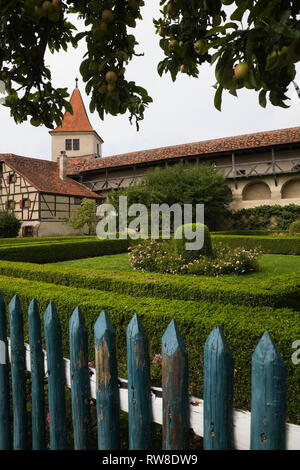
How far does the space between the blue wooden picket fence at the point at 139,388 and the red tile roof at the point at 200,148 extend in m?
24.7

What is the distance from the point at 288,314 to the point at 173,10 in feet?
7.94

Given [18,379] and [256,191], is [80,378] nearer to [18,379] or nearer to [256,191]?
[18,379]

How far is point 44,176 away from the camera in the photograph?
2783cm

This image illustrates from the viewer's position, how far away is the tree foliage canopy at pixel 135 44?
1.27 meters

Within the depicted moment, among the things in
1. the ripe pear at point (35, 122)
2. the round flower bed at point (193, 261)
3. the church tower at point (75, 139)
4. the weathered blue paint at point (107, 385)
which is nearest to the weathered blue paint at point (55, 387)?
the weathered blue paint at point (107, 385)

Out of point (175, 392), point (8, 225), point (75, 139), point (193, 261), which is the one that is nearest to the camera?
point (175, 392)

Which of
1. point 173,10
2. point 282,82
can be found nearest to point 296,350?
point 282,82

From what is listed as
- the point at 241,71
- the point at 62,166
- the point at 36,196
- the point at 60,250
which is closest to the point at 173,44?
the point at 241,71

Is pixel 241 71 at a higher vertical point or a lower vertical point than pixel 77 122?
lower

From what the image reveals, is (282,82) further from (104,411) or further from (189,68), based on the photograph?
(104,411)

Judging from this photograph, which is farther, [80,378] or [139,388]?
[80,378]

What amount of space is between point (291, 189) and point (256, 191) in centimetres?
266

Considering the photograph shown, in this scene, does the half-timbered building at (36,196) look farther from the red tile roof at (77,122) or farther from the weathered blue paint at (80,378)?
the weathered blue paint at (80,378)
